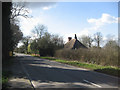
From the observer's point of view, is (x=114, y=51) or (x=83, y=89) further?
(x=114, y=51)

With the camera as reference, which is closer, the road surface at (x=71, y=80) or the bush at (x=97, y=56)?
the road surface at (x=71, y=80)

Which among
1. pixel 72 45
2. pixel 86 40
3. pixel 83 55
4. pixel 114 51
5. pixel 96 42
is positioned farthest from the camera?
pixel 86 40

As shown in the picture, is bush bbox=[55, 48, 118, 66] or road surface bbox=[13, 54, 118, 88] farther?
bush bbox=[55, 48, 118, 66]

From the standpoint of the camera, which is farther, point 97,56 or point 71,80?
point 97,56

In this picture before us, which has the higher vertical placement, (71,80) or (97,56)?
(97,56)

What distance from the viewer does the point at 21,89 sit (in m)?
7.87

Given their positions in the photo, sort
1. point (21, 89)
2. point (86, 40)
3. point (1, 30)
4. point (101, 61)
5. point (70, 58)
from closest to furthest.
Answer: point (21, 89)
point (1, 30)
point (101, 61)
point (70, 58)
point (86, 40)

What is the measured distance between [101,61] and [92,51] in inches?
136

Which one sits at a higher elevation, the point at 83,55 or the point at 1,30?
the point at 1,30

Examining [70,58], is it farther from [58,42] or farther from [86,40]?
[86,40]

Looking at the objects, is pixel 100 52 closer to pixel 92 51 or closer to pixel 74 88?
pixel 92 51

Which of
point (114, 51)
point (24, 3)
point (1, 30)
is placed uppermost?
point (24, 3)

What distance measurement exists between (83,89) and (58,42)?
43.1 meters

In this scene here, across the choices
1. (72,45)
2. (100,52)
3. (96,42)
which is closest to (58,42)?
(72,45)
